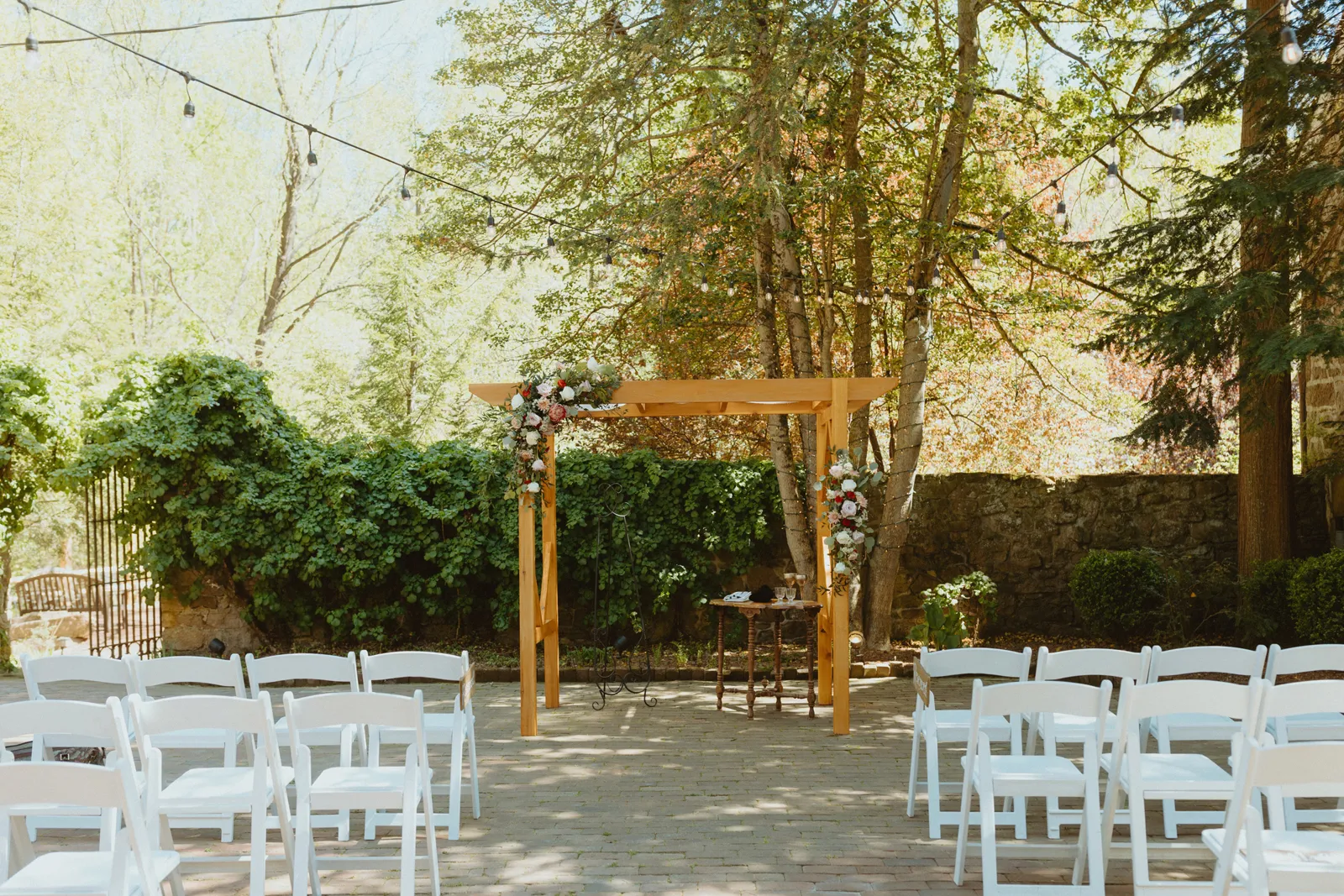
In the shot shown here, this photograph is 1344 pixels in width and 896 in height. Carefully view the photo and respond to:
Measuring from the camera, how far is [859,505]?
7.16m

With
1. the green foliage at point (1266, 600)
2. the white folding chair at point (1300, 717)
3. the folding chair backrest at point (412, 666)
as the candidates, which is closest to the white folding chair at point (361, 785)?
the folding chair backrest at point (412, 666)

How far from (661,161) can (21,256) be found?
967 cm

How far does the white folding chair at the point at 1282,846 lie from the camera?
115 inches

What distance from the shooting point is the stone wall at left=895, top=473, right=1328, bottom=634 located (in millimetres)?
10352

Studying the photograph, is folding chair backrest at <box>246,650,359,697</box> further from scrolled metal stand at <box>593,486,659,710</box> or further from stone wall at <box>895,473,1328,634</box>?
stone wall at <box>895,473,1328,634</box>

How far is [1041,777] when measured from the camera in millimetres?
3938

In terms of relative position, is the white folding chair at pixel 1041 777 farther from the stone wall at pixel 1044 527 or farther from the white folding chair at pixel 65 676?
the stone wall at pixel 1044 527

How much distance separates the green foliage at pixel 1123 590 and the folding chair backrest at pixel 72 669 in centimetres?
774

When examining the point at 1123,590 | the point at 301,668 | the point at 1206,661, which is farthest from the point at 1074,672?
the point at 1123,590

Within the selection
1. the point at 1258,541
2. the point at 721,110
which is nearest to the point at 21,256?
the point at 721,110

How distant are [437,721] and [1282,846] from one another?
3535 mm

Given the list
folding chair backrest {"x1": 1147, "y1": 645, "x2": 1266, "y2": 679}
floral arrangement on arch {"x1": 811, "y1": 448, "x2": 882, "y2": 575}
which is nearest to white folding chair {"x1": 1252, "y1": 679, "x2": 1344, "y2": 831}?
folding chair backrest {"x1": 1147, "y1": 645, "x2": 1266, "y2": 679}

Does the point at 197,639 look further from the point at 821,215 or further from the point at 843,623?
the point at 821,215

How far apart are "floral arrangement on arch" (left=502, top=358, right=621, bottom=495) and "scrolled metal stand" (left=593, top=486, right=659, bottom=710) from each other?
1620 mm
